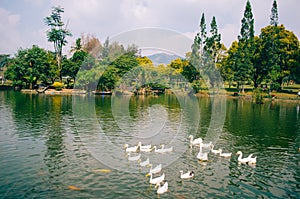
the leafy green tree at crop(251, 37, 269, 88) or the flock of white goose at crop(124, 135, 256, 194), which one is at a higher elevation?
the leafy green tree at crop(251, 37, 269, 88)

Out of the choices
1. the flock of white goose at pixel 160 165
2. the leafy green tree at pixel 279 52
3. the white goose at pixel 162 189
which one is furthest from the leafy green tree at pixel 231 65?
the white goose at pixel 162 189

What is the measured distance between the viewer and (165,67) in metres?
82.7

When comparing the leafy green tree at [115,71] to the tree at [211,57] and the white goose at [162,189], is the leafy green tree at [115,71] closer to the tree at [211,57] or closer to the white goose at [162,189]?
the tree at [211,57]

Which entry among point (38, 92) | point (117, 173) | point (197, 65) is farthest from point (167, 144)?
point (197, 65)

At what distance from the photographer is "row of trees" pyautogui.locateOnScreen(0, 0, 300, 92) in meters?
71.2

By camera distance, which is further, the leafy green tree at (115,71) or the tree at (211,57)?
the tree at (211,57)

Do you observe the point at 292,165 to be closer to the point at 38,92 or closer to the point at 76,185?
the point at 76,185

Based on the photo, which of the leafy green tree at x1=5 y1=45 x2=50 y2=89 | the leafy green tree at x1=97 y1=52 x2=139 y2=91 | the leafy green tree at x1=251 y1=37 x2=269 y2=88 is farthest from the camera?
the leafy green tree at x1=251 y1=37 x2=269 y2=88

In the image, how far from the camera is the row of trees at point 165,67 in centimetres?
7125

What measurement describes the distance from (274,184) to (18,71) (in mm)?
71661

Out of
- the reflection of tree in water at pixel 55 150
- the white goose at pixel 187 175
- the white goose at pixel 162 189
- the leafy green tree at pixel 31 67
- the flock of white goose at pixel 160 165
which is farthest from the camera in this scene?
the leafy green tree at pixel 31 67

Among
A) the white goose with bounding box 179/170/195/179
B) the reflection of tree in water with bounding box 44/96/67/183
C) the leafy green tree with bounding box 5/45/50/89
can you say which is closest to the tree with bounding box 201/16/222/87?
the leafy green tree with bounding box 5/45/50/89

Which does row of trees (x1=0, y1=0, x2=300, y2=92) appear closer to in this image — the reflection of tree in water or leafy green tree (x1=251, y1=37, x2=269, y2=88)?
leafy green tree (x1=251, y1=37, x2=269, y2=88)

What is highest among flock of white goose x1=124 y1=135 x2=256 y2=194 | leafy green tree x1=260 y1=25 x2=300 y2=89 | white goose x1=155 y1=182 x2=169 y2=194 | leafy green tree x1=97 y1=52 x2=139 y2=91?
leafy green tree x1=260 y1=25 x2=300 y2=89
